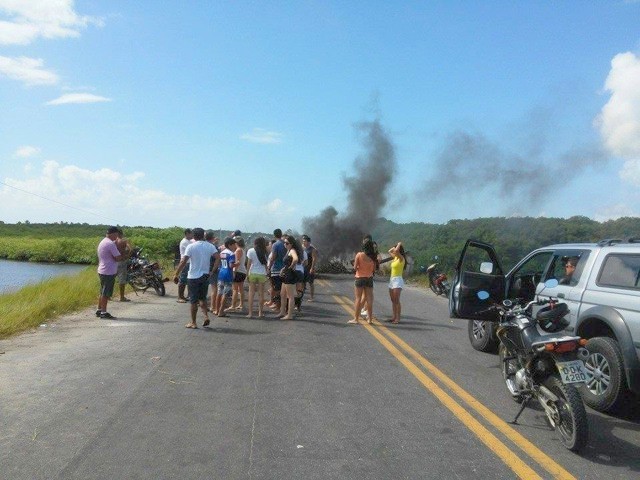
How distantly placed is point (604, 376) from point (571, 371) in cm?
129

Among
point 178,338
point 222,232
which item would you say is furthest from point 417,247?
point 178,338

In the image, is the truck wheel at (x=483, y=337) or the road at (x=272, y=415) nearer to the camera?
the road at (x=272, y=415)

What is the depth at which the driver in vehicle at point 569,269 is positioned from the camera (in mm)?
7238

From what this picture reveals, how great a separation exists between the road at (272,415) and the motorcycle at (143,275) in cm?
675

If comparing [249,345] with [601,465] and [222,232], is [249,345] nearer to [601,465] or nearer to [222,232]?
[601,465]

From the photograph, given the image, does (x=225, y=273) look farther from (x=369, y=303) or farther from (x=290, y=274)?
(x=369, y=303)

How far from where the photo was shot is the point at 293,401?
603 cm

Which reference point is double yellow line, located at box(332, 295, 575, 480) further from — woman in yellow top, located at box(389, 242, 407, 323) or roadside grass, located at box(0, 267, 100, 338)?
roadside grass, located at box(0, 267, 100, 338)

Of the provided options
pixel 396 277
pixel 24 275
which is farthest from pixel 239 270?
pixel 24 275

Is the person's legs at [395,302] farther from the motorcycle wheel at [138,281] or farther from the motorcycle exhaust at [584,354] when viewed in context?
the motorcycle wheel at [138,281]

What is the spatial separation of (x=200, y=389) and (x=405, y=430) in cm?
241

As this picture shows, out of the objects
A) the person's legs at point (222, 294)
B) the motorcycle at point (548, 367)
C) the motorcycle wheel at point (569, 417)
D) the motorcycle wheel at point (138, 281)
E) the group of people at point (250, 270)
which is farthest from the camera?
the motorcycle wheel at point (138, 281)

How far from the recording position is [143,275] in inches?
653

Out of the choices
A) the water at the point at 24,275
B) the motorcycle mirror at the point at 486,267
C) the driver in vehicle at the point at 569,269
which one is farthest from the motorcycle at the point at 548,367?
the water at the point at 24,275
